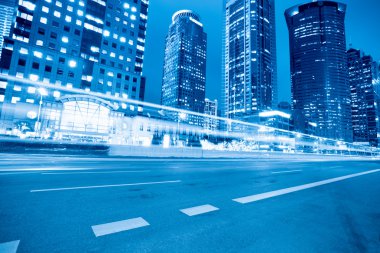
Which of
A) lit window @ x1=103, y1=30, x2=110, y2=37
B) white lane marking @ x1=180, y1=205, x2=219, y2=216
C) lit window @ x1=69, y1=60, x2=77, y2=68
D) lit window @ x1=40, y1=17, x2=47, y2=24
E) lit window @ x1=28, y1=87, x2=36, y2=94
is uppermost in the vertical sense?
lit window @ x1=103, y1=30, x2=110, y2=37

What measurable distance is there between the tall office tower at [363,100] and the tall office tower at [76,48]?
20470 centimetres

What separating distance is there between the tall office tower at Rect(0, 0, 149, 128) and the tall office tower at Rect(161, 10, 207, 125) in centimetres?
9583

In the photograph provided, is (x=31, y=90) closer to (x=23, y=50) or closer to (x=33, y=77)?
(x=33, y=77)

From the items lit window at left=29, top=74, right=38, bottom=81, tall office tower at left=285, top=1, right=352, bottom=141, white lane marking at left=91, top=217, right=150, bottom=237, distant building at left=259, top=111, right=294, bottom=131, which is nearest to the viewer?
white lane marking at left=91, top=217, right=150, bottom=237

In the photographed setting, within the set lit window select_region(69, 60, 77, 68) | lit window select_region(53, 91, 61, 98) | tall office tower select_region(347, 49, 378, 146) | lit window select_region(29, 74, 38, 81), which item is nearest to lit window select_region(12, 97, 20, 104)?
lit window select_region(29, 74, 38, 81)

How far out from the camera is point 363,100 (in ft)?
582

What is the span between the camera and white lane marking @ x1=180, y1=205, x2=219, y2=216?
12.5ft

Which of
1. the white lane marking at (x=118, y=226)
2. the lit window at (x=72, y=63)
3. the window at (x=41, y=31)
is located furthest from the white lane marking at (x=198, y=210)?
the window at (x=41, y=31)

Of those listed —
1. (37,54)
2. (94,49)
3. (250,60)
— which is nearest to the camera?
(37,54)

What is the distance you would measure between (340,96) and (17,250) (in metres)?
206

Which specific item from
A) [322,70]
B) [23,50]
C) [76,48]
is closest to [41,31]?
[23,50]

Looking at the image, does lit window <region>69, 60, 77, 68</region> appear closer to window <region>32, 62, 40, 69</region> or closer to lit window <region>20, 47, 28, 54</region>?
window <region>32, 62, 40, 69</region>

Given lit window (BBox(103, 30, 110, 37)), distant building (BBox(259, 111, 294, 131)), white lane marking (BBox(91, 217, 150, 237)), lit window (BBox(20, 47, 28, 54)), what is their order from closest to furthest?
white lane marking (BBox(91, 217, 150, 237)), lit window (BBox(20, 47, 28, 54)), lit window (BBox(103, 30, 110, 37)), distant building (BBox(259, 111, 294, 131))

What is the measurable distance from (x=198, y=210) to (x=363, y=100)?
23840 cm
